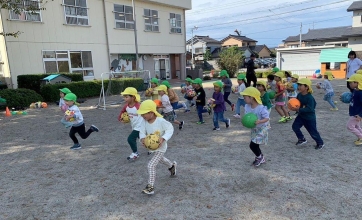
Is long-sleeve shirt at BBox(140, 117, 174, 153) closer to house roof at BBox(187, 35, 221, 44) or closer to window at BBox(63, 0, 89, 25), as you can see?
window at BBox(63, 0, 89, 25)

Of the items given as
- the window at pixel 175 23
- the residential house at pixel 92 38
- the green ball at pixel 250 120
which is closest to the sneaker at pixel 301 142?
the green ball at pixel 250 120

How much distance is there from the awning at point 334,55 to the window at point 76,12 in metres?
23.1

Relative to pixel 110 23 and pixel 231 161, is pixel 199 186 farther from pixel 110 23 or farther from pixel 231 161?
pixel 110 23

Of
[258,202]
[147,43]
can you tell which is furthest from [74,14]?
[258,202]

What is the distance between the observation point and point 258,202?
3.61m

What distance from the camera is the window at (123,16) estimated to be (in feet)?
67.2

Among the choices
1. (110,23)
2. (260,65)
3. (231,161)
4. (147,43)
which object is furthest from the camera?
(260,65)

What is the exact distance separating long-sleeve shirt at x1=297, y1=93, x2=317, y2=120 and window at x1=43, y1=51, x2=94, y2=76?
15.6 m

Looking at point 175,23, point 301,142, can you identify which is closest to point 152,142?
point 301,142

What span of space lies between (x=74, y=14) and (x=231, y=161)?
16.3 meters

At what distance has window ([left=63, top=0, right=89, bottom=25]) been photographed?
17234 millimetres

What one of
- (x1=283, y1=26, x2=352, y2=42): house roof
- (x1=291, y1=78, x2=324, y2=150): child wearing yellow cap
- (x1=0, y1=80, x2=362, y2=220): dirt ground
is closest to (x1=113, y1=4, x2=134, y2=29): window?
(x1=0, y1=80, x2=362, y2=220): dirt ground

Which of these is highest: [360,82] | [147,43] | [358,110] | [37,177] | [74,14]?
[74,14]

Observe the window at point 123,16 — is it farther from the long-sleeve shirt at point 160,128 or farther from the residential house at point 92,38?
the long-sleeve shirt at point 160,128
